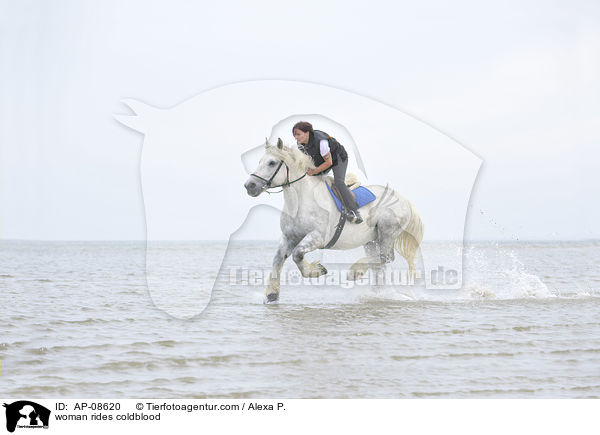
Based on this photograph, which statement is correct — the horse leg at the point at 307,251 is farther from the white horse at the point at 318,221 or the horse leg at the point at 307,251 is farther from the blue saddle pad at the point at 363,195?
the blue saddle pad at the point at 363,195

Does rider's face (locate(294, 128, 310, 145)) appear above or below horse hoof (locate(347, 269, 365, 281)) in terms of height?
above

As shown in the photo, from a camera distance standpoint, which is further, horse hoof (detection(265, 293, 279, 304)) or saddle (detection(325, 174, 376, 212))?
horse hoof (detection(265, 293, 279, 304))

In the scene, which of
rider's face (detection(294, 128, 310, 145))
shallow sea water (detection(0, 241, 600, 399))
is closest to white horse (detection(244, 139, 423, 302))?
rider's face (detection(294, 128, 310, 145))

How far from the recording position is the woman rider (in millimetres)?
5789

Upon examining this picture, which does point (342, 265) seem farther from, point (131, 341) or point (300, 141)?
point (131, 341)

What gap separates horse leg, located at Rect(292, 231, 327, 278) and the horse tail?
1.40 metres

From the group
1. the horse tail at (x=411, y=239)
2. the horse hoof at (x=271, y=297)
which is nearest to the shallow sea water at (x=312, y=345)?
the horse hoof at (x=271, y=297)

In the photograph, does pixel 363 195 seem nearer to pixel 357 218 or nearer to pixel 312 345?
pixel 357 218

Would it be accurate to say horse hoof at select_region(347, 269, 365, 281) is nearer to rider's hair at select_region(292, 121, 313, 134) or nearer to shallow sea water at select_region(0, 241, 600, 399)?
shallow sea water at select_region(0, 241, 600, 399)

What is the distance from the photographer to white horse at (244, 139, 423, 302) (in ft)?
18.9

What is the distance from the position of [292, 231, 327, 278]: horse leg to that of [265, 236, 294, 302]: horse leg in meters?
0.28
